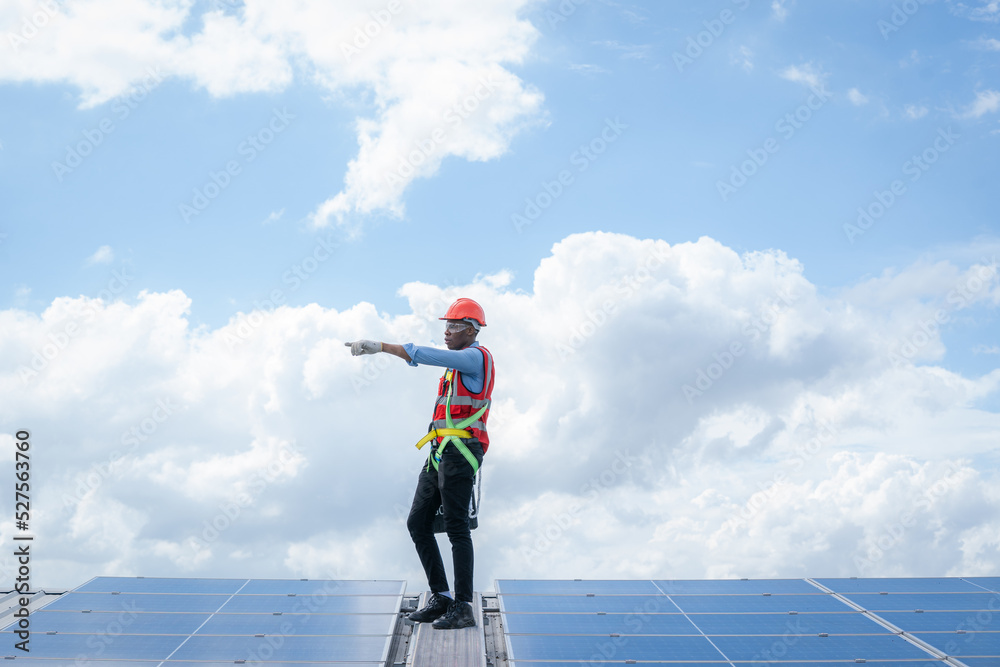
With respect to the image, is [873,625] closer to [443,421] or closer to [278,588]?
[443,421]

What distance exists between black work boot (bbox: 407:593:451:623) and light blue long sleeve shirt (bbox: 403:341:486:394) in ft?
6.66

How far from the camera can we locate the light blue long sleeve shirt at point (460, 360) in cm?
674

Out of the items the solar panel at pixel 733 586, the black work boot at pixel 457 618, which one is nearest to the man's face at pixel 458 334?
the black work boot at pixel 457 618

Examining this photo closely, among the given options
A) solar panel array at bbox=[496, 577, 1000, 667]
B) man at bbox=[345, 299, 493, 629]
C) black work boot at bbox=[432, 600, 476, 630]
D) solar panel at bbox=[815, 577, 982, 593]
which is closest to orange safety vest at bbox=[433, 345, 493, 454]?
man at bbox=[345, 299, 493, 629]

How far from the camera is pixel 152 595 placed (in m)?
8.85

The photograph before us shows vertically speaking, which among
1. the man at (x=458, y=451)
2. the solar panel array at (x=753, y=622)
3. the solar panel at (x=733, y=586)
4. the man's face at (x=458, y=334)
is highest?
the man's face at (x=458, y=334)

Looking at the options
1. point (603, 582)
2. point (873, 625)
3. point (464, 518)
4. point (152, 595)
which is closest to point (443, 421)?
point (464, 518)

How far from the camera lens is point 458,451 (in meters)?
7.25

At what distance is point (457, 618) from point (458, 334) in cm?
257

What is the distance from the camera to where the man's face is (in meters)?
7.40

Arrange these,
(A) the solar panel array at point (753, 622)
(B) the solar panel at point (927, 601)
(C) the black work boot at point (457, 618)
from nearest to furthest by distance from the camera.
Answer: (A) the solar panel array at point (753, 622) → (C) the black work boot at point (457, 618) → (B) the solar panel at point (927, 601)

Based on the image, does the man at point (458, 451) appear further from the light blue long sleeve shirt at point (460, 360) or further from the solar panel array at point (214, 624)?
the solar panel array at point (214, 624)

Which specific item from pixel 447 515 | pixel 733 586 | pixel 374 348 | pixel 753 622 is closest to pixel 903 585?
pixel 733 586

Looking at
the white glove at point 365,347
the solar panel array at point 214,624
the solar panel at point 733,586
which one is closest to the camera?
the white glove at point 365,347
